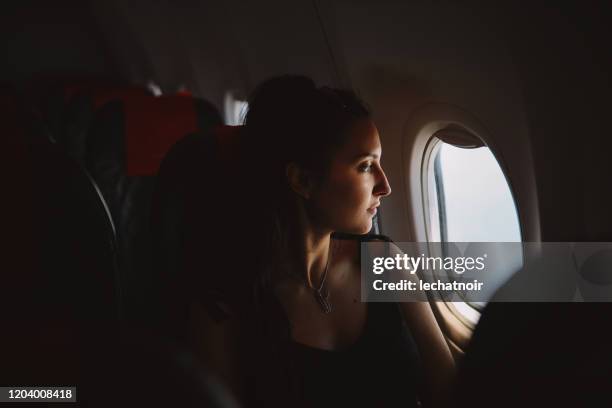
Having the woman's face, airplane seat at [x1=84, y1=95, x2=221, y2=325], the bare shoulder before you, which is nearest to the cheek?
the woman's face

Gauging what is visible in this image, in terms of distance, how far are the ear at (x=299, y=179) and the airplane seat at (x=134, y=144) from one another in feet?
3.36

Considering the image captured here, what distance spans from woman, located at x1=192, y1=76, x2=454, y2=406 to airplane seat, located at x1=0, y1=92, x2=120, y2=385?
31cm

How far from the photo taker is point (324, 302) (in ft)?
3.35

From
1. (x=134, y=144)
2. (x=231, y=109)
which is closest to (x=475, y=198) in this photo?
(x=134, y=144)

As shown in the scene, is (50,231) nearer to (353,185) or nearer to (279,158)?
(279,158)

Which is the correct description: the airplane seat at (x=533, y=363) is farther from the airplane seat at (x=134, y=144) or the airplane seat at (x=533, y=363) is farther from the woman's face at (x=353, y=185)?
the airplane seat at (x=134, y=144)

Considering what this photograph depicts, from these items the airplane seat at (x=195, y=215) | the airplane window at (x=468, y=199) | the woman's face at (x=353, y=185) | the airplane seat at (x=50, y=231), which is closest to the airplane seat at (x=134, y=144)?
the airplane seat at (x=195, y=215)

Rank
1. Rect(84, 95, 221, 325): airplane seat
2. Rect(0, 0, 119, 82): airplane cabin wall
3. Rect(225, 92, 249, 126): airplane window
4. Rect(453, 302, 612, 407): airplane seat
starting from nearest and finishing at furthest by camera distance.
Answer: Rect(453, 302, 612, 407): airplane seat → Rect(84, 95, 221, 325): airplane seat → Rect(225, 92, 249, 126): airplane window → Rect(0, 0, 119, 82): airplane cabin wall

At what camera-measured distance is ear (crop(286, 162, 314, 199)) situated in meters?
0.99

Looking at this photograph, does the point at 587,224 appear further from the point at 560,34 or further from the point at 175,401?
the point at 175,401

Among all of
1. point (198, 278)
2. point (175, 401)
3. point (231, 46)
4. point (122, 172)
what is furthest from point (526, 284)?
point (231, 46)

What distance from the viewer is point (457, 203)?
139cm

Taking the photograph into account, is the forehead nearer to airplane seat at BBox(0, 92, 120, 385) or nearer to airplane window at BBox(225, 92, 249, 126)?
airplane seat at BBox(0, 92, 120, 385)

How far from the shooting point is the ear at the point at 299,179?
987mm
